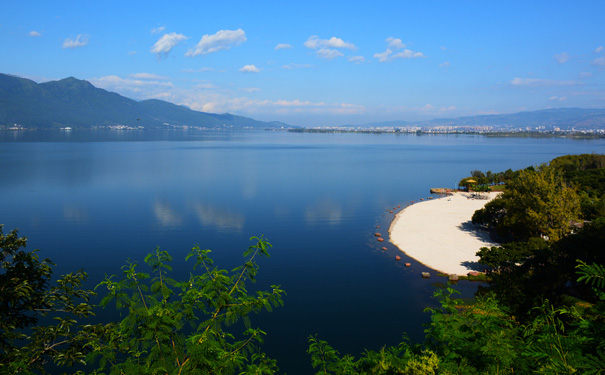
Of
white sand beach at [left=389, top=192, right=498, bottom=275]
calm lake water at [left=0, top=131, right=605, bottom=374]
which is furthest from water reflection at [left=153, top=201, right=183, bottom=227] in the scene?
white sand beach at [left=389, top=192, right=498, bottom=275]

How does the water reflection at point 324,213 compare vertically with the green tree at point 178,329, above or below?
below

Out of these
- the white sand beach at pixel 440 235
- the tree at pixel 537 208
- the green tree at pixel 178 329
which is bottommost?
the white sand beach at pixel 440 235

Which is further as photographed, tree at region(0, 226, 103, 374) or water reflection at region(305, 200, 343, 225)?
water reflection at region(305, 200, 343, 225)

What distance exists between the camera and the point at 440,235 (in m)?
42.8

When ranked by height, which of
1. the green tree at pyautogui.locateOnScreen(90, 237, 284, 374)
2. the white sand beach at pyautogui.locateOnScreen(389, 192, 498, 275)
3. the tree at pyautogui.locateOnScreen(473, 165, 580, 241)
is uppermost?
the green tree at pyautogui.locateOnScreen(90, 237, 284, 374)

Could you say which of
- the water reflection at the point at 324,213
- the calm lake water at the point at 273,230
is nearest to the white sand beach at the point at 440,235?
the calm lake water at the point at 273,230

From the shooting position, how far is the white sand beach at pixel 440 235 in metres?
35.4

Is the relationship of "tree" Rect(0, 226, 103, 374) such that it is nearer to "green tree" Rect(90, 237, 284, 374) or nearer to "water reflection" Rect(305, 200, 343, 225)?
"green tree" Rect(90, 237, 284, 374)

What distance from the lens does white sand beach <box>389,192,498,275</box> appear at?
116 feet

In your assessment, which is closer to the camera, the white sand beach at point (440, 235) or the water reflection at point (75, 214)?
the white sand beach at point (440, 235)

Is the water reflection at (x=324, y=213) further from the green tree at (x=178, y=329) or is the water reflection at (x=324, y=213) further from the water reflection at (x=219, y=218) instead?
the green tree at (x=178, y=329)

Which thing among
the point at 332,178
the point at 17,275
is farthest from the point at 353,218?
the point at 17,275

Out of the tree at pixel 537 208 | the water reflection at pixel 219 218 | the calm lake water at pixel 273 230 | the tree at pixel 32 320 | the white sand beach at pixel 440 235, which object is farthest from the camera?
the water reflection at pixel 219 218

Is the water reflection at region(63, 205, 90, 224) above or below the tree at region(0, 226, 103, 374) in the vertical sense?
below
